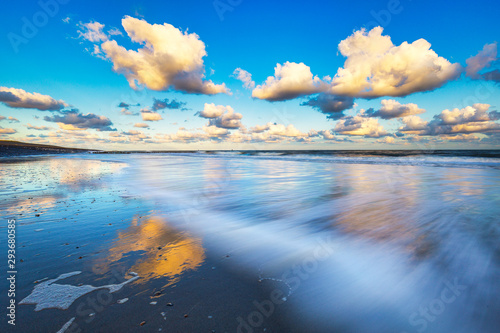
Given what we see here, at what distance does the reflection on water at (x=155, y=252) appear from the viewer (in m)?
3.54

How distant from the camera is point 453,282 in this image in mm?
3203

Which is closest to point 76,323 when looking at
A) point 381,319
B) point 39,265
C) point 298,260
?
point 39,265

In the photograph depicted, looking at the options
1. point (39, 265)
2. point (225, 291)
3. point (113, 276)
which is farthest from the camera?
point (39, 265)

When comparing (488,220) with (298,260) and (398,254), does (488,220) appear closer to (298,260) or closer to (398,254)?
(398,254)

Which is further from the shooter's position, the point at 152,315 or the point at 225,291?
the point at 225,291

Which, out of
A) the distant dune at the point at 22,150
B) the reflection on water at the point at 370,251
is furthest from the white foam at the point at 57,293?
the distant dune at the point at 22,150

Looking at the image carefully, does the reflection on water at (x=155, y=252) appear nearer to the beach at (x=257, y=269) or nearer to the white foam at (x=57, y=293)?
the beach at (x=257, y=269)

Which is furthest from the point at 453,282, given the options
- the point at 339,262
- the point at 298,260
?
the point at 298,260

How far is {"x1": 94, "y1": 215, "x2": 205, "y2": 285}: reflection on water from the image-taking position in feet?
11.6

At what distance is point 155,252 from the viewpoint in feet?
13.7

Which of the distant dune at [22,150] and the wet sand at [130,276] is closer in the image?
the wet sand at [130,276]

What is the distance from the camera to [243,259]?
4004 millimetres

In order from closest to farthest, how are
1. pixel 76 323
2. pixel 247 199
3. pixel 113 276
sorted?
pixel 76 323, pixel 113 276, pixel 247 199

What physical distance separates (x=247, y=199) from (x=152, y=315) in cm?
635
